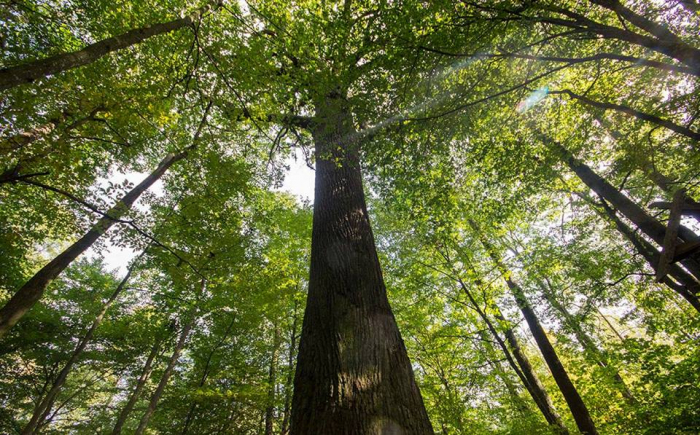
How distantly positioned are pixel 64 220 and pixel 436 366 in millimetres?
9667

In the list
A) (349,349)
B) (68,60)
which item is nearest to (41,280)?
(68,60)

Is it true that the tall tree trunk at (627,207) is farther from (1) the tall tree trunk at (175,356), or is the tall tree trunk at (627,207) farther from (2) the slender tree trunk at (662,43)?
(1) the tall tree trunk at (175,356)

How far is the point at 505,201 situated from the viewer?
592 cm

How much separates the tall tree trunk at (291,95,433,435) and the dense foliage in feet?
5.58

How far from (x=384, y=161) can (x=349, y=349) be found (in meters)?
3.32

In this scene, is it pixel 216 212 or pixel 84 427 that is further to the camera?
pixel 84 427

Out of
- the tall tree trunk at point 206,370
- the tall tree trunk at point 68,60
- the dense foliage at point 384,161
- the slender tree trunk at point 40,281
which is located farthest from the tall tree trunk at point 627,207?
the tall tree trunk at point 206,370

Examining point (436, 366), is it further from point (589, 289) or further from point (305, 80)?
point (305, 80)

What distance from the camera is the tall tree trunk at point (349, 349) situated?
1437 millimetres

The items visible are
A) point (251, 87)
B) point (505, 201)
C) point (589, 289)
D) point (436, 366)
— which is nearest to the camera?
point (251, 87)

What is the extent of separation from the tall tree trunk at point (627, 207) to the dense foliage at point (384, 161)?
0.05 m

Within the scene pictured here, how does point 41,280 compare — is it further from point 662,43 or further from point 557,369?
point 557,369

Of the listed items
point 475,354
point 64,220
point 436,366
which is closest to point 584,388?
point 475,354

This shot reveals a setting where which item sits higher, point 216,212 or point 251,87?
point 216,212
